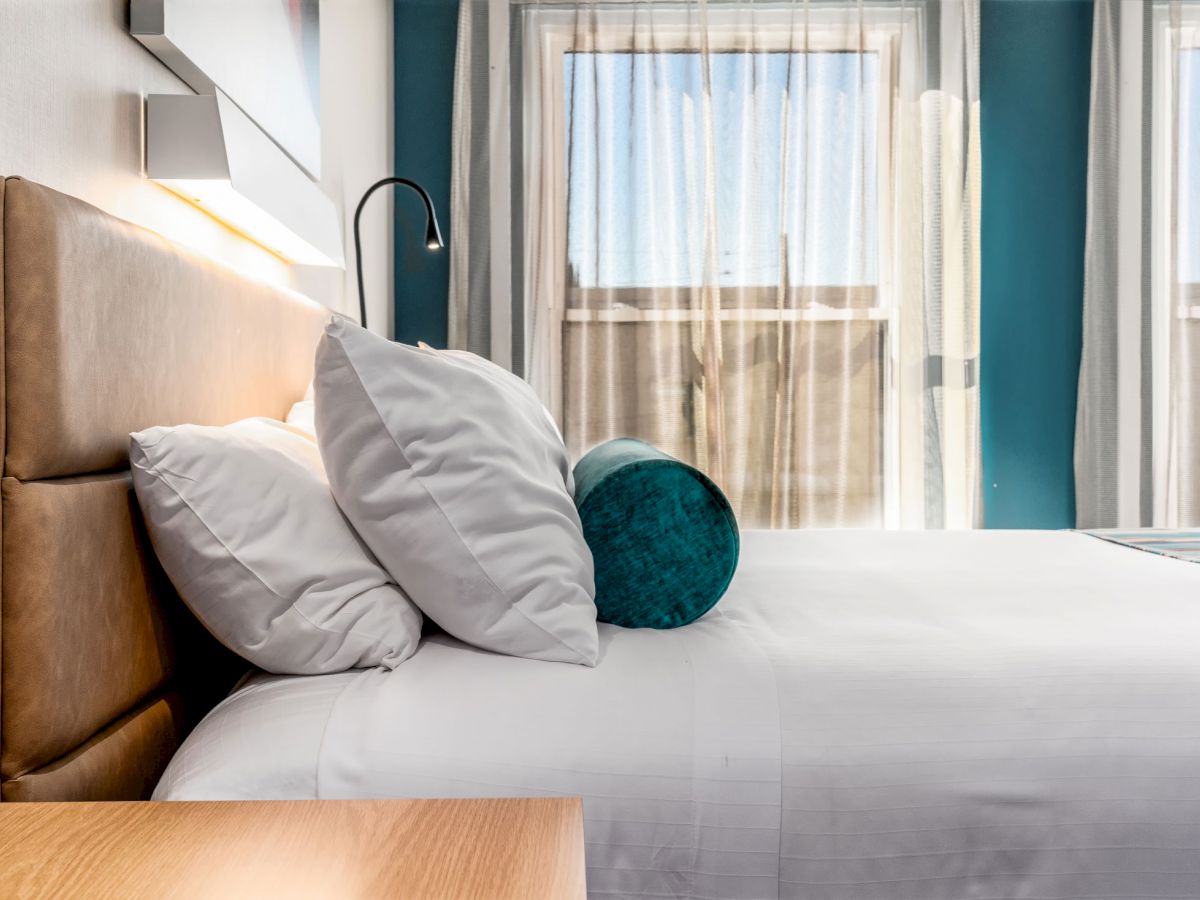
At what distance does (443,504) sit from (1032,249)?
3.07 metres

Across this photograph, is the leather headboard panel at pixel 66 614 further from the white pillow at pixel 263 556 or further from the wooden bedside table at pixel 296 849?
the wooden bedside table at pixel 296 849

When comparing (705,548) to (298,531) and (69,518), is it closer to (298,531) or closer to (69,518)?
(298,531)

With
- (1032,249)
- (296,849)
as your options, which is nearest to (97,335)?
(296,849)

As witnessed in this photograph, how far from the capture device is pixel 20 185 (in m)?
0.78

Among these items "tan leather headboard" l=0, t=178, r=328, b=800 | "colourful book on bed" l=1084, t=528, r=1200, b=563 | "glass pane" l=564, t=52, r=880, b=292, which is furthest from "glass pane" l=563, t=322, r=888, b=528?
"tan leather headboard" l=0, t=178, r=328, b=800

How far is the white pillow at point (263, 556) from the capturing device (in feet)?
3.04

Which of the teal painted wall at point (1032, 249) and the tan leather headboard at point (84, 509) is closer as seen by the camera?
the tan leather headboard at point (84, 509)

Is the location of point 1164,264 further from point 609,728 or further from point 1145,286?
point 609,728

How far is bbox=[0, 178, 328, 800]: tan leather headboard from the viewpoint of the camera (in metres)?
0.79

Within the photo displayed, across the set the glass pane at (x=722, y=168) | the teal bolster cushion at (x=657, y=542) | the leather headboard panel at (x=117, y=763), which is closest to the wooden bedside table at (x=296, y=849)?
the leather headboard panel at (x=117, y=763)

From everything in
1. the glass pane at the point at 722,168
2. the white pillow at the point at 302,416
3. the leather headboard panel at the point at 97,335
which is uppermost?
the glass pane at the point at 722,168

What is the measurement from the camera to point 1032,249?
11.1 feet

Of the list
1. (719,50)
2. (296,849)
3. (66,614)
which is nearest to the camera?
(296,849)

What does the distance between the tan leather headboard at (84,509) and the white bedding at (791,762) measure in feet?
0.31
